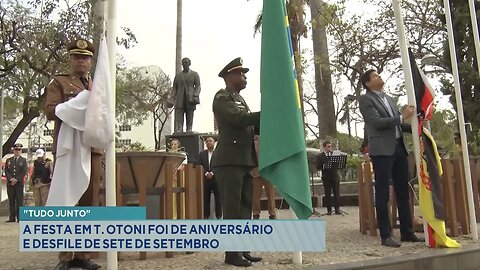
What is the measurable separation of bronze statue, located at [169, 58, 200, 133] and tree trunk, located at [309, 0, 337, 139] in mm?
9231

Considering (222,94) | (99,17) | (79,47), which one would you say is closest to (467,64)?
(99,17)

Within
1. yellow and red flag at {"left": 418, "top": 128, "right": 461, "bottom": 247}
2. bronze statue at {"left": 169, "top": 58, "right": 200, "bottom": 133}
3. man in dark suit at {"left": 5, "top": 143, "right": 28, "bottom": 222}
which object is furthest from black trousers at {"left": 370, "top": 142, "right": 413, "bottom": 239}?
man in dark suit at {"left": 5, "top": 143, "right": 28, "bottom": 222}

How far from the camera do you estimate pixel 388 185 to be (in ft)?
19.2

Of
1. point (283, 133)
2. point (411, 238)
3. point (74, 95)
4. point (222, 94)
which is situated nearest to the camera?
point (283, 133)

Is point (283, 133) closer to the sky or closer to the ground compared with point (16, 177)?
closer to the ground

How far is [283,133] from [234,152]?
0.75m

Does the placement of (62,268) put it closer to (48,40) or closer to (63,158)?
(63,158)

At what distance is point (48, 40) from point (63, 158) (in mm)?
16380

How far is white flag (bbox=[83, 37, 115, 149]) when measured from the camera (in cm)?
393

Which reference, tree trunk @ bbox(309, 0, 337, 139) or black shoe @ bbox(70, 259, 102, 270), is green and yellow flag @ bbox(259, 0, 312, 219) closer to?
black shoe @ bbox(70, 259, 102, 270)

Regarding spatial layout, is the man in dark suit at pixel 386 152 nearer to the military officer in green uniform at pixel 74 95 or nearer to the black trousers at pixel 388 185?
the black trousers at pixel 388 185

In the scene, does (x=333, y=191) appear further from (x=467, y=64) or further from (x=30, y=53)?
(x=30, y=53)

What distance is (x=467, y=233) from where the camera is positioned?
6.53 meters

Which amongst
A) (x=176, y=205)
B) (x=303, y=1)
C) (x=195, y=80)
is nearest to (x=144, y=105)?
(x=303, y=1)
